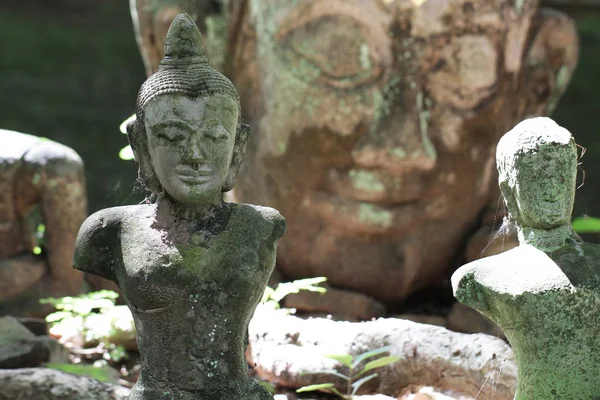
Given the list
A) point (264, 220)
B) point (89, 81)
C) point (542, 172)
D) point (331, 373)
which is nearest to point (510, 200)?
point (542, 172)

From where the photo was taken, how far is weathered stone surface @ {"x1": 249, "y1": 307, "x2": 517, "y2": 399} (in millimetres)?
3230

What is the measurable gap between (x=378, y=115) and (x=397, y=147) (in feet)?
0.49

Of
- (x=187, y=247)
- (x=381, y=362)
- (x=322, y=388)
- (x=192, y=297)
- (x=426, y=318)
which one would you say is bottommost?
(x=426, y=318)

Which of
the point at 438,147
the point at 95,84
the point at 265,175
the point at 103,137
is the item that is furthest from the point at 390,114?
the point at 95,84

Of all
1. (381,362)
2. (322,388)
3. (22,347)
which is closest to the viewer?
(381,362)

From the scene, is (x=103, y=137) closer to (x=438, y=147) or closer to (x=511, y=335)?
(x=438, y=147)

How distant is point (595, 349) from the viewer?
2.50 m

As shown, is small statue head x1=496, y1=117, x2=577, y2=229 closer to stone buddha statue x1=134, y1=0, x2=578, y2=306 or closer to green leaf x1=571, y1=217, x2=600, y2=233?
stone buddha statue x1=134, y1=0, x2=578, y2=306

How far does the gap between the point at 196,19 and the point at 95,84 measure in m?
5.21

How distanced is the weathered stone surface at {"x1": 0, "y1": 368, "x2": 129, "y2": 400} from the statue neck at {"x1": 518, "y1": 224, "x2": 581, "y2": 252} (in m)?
1.26

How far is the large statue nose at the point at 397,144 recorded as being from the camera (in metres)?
3.95

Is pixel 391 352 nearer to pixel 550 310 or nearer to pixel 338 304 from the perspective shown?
pixel 338 304

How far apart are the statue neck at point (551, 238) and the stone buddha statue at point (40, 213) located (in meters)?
2.08

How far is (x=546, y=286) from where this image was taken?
2479 mm
